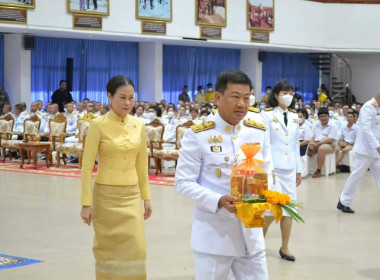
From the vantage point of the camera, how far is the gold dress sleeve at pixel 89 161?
5500mm

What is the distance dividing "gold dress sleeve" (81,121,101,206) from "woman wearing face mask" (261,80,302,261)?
242 centimetres

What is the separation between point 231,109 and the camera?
4.15 m

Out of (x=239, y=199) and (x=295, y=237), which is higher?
(x=239, y=199)

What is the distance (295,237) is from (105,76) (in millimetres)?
17967

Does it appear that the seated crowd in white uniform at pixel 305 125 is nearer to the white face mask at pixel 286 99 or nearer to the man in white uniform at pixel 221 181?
the white face mask at pixel 286 99

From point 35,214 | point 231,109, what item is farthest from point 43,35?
point 231,109

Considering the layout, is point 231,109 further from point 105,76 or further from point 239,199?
point 105,76

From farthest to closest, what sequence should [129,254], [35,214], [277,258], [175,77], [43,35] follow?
[175,77] → [43,35] → [35,214] → [277,258] → [129,254]

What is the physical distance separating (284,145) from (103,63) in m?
18.8

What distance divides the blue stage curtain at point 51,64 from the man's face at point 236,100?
2020 centimetres

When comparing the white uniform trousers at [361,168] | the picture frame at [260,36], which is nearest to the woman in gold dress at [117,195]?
the white uniform trousers at [361,168]

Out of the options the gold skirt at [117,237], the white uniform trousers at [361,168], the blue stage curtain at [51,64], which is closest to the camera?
the gold skirt at [117,237]

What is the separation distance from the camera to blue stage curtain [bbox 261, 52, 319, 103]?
101ft

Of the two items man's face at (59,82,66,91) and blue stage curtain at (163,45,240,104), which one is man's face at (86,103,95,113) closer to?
man's face at (59,82,66,91)
